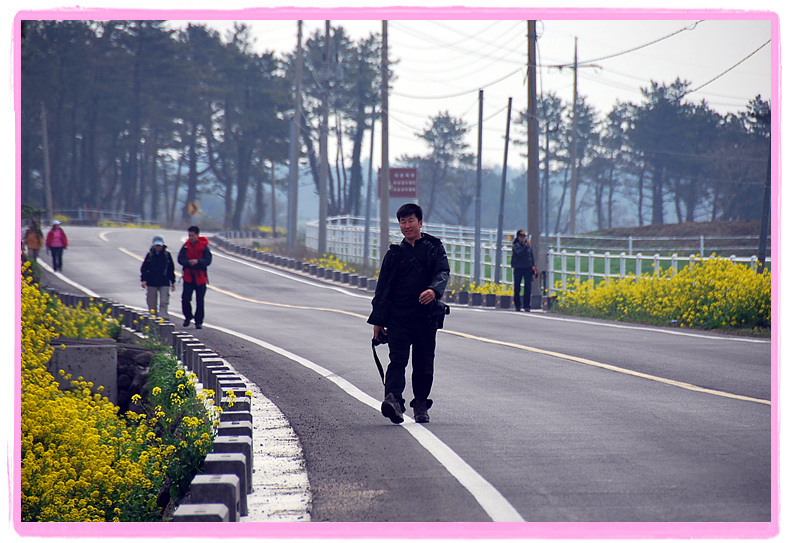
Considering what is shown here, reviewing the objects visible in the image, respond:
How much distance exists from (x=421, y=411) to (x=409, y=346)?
1.90 feet

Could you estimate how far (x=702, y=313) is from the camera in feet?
57.5

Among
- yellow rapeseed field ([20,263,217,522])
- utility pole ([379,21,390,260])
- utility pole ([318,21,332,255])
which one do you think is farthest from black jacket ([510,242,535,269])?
utility pole ([318,21,332,255])

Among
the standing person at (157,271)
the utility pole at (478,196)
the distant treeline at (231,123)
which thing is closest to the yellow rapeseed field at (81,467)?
the standing person at (157,271)

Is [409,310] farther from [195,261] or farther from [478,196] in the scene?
[478,196]

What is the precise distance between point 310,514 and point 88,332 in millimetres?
11572

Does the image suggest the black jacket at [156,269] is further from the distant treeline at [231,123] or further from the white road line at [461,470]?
the distant treeline at [231,123]

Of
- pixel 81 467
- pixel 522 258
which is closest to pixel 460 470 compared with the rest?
pixel 81 467

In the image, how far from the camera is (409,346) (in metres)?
7.71

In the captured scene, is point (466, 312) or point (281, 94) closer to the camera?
point (466, 312)

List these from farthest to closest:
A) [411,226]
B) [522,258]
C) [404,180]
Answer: [404,180] → [522,258] → [411,226]

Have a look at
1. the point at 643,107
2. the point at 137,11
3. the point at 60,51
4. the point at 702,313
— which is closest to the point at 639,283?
the point at 702,313

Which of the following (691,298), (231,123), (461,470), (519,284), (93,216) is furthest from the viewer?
(231,123)

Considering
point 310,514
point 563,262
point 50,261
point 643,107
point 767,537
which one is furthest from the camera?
point 643,107

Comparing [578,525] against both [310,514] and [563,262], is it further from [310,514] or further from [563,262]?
[563,262]
